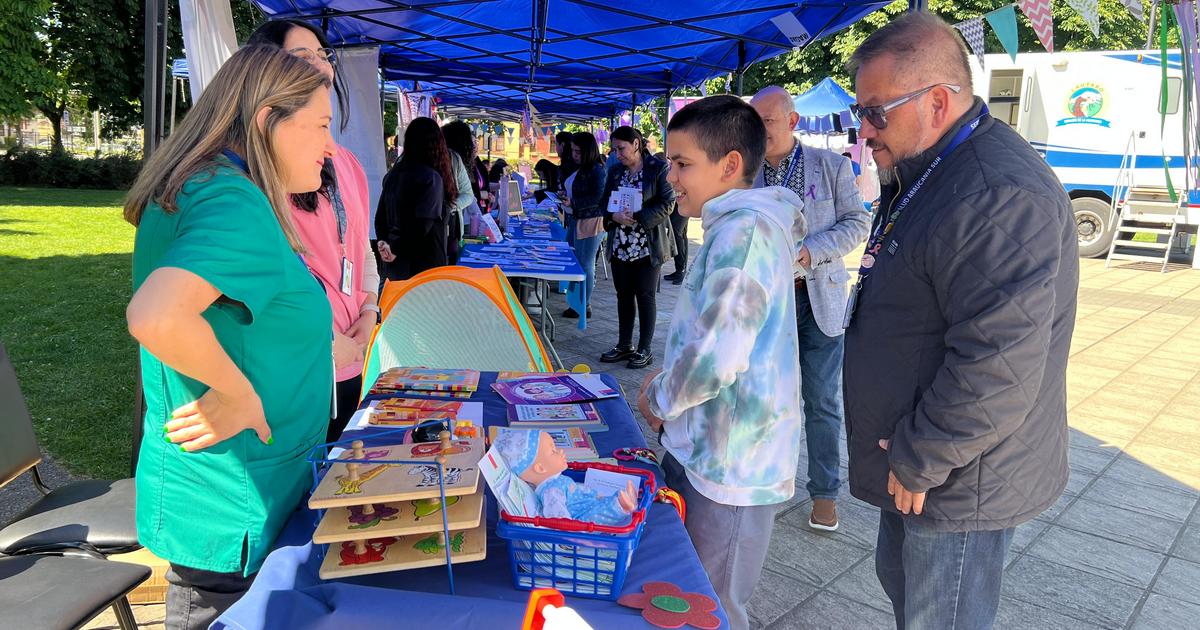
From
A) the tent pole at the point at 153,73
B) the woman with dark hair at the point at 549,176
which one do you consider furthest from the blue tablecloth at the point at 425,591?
the woman with dark hair at the point at 549,176

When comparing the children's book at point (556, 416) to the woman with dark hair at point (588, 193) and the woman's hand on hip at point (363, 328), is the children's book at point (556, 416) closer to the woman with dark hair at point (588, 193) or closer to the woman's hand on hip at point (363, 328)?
the woman's hand on hip at point (363, 328)

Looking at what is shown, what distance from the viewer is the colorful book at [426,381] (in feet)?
7.29

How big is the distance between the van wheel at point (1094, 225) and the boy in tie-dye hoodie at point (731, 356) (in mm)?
12239

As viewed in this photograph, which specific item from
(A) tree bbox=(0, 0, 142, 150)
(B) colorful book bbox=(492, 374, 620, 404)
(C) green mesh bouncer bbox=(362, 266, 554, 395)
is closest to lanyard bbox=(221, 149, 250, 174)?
(B) colorful book bbox=(492, 374, 620, 404)

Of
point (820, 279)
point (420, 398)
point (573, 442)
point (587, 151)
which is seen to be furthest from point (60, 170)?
point (573, 442)

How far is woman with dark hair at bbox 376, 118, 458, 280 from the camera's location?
180 inches

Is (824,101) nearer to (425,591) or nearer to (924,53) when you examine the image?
(924,53)

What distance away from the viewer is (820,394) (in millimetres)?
2955

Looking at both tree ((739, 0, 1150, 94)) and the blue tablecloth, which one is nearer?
the blue tablecloth

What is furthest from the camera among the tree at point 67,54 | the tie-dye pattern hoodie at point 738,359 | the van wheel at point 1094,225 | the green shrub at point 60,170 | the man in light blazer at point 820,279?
the green shrub at point 60,170

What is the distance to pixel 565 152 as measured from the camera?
32.9ft

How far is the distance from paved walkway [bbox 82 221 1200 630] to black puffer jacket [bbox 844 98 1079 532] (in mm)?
1128

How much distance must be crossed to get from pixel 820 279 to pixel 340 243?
182 centimetres

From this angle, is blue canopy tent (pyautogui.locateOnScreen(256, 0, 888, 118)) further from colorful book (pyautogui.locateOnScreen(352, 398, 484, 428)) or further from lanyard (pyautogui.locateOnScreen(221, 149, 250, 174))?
lanyard (pyautogui.locateOnScreen(221, 149, 250, 174))
